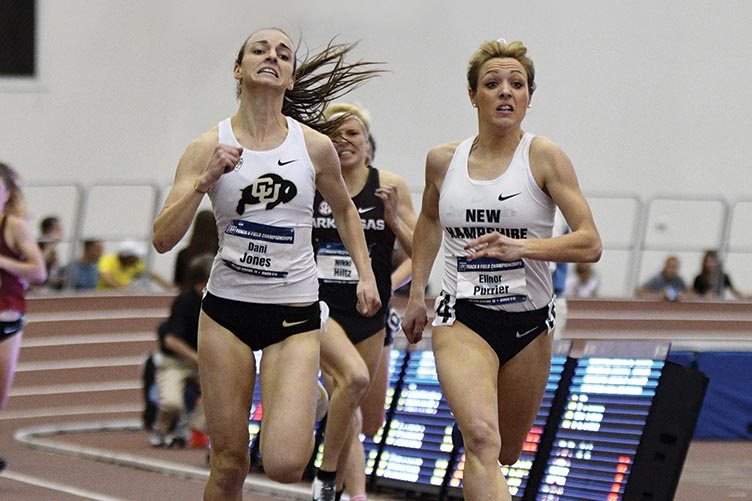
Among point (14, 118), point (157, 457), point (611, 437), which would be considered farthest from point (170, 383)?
point (14, 118)

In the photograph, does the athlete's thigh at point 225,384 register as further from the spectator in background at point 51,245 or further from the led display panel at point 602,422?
the spectator in background at point 51,245

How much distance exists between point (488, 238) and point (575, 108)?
43.3 feet

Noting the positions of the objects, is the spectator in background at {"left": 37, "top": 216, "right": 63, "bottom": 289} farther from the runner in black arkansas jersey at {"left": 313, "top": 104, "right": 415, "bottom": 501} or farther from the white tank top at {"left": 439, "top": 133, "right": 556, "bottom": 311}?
the white tank top at {"left": 439, "top": 133, "right": 556, "bottom": 311}

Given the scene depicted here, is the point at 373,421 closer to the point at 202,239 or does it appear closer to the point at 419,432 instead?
the point at 419,432

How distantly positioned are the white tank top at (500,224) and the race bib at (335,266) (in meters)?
1.59

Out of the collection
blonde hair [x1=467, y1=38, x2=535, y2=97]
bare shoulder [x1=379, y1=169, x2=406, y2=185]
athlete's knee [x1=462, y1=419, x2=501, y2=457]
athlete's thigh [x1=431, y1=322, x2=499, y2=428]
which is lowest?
athlete's knee [x1=462, y1=419, x2=501, y2=457]

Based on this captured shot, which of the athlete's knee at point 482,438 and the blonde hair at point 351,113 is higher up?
the blonde hair at point 351,113

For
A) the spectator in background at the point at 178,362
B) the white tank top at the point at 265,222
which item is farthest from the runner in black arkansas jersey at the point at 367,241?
the spectator in background at the point at 178,362

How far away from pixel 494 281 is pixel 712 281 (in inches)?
440

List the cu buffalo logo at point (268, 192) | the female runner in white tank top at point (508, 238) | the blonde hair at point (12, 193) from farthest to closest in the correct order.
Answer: the blonde hair at point (12, 193) → the female runner in white tank top at point (508, 238) → the cu buffalo logo at point (268, 192)

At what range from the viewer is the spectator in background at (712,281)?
55.5 ft

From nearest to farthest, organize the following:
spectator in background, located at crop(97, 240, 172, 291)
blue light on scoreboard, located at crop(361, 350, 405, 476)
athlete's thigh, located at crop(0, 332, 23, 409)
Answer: athlete's thigh, located at crop(0, 332, 23, 409)
blue light on scoreboard, located at crop(361, 350, 405, 476)
spectator in background, located at crop(97, 240, 172, 291)

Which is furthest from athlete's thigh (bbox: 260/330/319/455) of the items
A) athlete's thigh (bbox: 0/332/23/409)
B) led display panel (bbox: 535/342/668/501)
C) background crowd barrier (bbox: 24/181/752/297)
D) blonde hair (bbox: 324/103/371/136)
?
background crowd barrier (bbox: 24/181/752/297)

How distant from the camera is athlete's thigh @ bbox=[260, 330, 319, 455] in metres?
5.89
